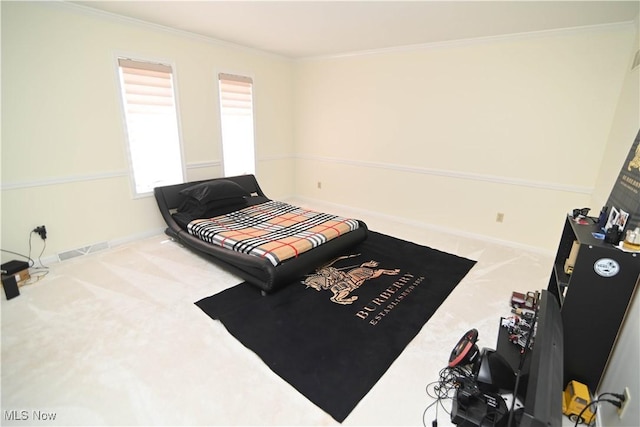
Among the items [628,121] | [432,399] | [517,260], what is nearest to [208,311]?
[432,399]

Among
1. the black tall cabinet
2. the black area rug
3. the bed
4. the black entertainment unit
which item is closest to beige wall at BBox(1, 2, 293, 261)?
the bed

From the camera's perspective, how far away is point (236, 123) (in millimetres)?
4723

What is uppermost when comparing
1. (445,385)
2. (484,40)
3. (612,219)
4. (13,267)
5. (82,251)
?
(484,40)

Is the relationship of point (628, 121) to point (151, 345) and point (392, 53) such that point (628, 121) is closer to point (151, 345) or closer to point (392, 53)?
point (392, 53)

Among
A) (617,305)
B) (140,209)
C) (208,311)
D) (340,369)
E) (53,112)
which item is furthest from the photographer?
(140,209)

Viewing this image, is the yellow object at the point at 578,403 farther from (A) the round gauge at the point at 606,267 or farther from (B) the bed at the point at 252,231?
(B) the bed at the point at 252,231

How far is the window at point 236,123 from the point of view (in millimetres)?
4500

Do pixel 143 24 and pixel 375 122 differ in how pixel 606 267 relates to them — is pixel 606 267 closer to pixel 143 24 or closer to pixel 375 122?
pixel 375 122

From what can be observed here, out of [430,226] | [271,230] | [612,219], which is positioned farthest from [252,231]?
[612,219]

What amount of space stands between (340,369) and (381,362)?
280mm

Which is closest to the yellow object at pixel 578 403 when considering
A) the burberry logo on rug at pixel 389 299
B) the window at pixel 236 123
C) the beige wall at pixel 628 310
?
the beige wall at pixel 628 310

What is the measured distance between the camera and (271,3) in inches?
108

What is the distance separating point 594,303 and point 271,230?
265 cm

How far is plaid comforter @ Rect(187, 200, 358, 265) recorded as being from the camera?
280 cm
